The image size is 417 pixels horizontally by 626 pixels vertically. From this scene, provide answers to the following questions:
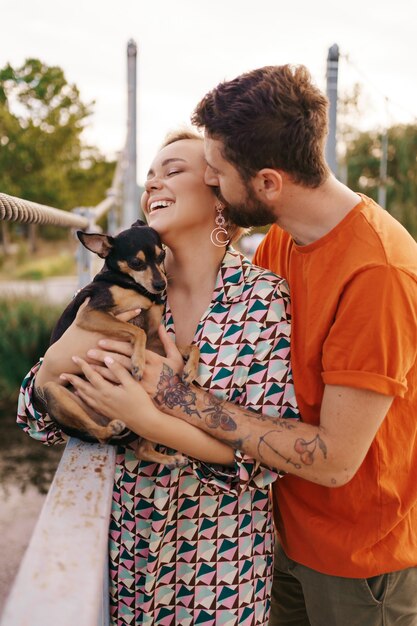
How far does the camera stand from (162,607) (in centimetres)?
162

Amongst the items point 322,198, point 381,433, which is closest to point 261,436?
point 381,433

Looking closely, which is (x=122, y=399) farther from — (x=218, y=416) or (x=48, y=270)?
(x=48, y=270)

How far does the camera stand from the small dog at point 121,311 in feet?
5.22

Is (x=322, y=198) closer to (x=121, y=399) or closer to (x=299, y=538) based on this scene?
(x=121, y=399)

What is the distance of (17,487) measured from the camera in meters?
5.67

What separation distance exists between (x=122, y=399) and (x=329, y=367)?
498 mm

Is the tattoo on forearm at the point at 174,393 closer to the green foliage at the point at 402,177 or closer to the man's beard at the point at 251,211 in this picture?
the man's beard at the point at 251,211

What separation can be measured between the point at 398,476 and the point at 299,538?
0.32 meters

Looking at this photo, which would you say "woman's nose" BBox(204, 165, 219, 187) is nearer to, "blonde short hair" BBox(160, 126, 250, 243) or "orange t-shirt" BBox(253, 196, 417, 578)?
"blonde short hair" BBox(160, 126, 250, 243)

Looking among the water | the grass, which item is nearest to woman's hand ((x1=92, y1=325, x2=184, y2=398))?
the water

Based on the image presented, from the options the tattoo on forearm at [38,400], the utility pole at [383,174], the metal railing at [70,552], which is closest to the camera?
the metal railing at [70,552]

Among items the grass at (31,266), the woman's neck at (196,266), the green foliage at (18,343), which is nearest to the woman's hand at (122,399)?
the woman's neck at (196,266)

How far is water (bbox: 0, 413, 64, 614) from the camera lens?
4.66 metres

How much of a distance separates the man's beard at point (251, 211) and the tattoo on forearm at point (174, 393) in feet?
1.54
